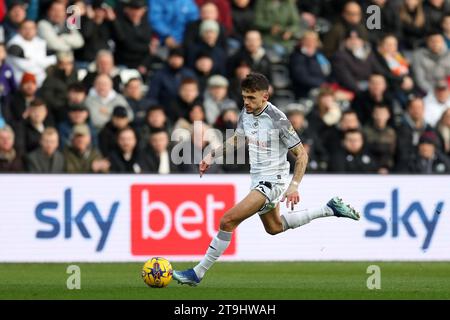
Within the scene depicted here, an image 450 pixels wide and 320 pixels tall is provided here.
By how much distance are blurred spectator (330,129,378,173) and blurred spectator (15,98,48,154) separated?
4.70 m

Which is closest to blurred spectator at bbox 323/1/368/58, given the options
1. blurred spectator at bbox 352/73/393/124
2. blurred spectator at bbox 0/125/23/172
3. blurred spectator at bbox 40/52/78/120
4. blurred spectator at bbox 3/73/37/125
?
blurred spectator at bbox 352/73/393/124

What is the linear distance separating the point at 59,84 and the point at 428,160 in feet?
20.2

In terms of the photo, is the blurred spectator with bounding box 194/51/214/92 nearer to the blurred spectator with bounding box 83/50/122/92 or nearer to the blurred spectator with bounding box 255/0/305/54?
the blurred spectator with bounding box 83/50/122/92

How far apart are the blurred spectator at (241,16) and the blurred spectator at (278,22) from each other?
0.42ft

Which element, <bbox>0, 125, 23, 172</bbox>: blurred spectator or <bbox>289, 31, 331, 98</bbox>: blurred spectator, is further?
<bbox>289, 31, 331, 98</bbox>: blurred spectator

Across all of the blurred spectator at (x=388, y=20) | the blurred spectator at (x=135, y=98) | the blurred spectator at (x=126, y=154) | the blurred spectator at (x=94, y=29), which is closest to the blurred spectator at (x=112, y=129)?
the blurred spectator at (x=126, y=154)

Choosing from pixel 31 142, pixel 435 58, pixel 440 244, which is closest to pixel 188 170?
pixel 31 142

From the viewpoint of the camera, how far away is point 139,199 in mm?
17891

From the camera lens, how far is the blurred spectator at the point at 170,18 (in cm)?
2191

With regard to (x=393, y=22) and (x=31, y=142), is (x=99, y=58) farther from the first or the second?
(x=393, y=22)

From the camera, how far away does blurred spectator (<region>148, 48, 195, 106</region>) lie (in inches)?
818

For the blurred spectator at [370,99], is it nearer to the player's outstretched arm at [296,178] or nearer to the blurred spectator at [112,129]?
the blurred spectator at [112,129]

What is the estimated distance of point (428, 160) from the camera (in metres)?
20.4
